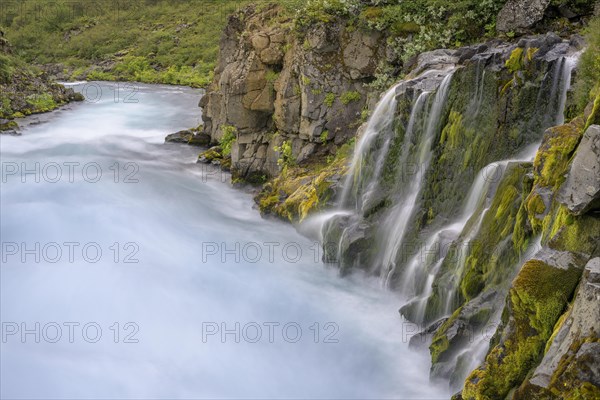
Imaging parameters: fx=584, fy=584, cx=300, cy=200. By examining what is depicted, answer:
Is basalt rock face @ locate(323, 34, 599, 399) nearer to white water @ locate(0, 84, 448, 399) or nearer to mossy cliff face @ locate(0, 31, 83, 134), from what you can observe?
white water @ locate(0, 84, 448, 399)

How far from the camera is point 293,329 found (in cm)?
1113

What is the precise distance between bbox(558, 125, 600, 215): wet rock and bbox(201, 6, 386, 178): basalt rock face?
10.2 m

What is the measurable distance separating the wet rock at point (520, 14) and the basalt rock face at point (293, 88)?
3316mm

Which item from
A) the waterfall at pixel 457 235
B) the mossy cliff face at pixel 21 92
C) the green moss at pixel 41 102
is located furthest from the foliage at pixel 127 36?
the waterfall at pixel 457 235

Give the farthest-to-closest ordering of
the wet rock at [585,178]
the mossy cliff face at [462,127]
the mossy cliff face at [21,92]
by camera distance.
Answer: the mossy cliff face at [21,92] → the mossy cliff face at [462,127] → the wet rock at [585,178]

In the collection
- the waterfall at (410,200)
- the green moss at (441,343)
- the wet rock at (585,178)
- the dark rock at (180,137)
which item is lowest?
the dark rock at (180,137)

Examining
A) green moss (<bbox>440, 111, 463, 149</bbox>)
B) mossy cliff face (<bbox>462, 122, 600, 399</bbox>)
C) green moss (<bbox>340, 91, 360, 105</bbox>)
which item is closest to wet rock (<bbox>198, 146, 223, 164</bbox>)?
green moss (<bbox>340, 91, 360, 105</bbox>)

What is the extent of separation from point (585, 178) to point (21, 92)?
32721 mm

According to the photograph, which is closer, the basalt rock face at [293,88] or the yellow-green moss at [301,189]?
the yellow-green moss at [301,189]

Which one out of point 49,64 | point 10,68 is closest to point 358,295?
point 10,68

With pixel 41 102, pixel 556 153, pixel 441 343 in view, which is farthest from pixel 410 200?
pixel 41 102

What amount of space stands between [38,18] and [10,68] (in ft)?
123

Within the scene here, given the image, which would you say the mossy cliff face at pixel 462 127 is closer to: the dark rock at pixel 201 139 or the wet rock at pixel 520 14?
the wet rock at pixel 520 14

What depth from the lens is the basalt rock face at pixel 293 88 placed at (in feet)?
54.7
